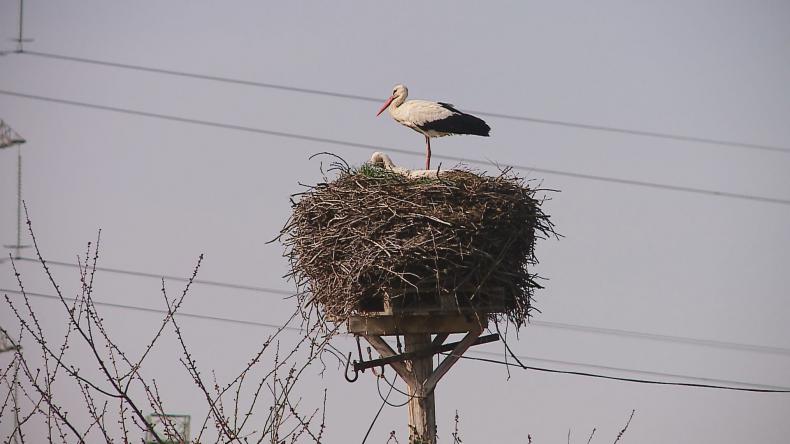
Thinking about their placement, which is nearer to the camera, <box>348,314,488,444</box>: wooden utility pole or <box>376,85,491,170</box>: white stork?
<box>348,314,488,444</box>: wooden utility pole

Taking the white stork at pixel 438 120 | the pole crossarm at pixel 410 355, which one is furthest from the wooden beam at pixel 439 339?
the white stork at pixel 438 120

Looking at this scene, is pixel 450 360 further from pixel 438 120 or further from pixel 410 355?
pixel 438 120

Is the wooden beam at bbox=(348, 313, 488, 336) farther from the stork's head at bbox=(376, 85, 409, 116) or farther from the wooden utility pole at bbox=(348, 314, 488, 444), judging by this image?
the stork's head at bbox=(376, 85, 409, 116)

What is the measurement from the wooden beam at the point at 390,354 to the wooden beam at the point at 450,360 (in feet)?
0.41

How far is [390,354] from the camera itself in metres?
7.54

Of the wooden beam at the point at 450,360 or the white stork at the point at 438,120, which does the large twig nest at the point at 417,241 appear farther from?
the white stork at the point at 438,120

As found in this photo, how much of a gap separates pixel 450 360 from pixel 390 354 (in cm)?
41

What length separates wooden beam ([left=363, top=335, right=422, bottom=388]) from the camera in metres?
7.54

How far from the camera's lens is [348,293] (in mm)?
7137

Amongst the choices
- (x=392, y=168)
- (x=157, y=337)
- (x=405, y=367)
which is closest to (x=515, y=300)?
(x=405, y=367)

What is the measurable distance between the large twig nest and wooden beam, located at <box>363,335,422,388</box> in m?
0.27

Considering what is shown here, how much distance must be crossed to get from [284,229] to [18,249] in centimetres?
775

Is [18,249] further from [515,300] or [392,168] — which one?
[515,300]

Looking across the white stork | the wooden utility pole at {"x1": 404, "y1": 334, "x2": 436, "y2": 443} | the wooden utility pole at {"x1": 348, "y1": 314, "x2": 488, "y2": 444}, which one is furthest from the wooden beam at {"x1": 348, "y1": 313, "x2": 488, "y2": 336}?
the white stork
